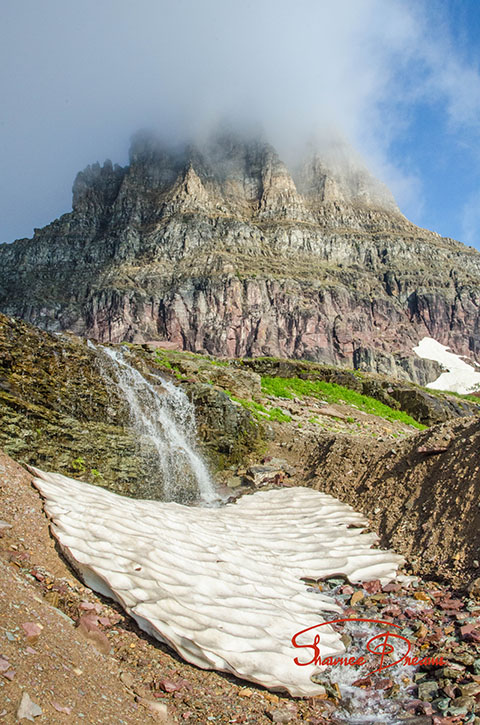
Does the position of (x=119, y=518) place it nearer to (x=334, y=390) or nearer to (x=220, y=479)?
(x=220, y=479)

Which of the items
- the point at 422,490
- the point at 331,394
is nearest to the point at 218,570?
the point at 422,490

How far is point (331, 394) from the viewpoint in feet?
87.1

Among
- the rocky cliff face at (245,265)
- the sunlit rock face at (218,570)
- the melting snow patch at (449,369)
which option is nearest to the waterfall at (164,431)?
the sunlit rock face at (218,570)

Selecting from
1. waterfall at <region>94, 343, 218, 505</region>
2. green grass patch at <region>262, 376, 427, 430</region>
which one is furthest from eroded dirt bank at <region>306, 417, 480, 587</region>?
green grass patch at <region>262, 376, 427, 430</region>

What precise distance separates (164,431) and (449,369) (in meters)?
107

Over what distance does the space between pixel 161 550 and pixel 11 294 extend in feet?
395

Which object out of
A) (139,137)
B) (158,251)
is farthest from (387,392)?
(139,137)

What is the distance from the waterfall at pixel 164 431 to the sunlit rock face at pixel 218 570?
3.15 metres

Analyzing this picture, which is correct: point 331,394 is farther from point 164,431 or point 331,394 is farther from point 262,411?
point 164,431

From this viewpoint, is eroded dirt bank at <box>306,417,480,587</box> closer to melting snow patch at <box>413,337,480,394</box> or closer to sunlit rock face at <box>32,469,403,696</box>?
sunlit rock face at <box>32,469,403,696</box>

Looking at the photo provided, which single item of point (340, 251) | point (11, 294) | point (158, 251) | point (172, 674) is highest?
point (340, 251)

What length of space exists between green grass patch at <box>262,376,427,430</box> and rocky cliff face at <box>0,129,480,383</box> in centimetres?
6954

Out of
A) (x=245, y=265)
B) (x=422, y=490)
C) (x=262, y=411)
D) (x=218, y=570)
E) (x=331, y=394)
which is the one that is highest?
(x=245, y=265)

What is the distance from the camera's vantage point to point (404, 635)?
16.1ft
